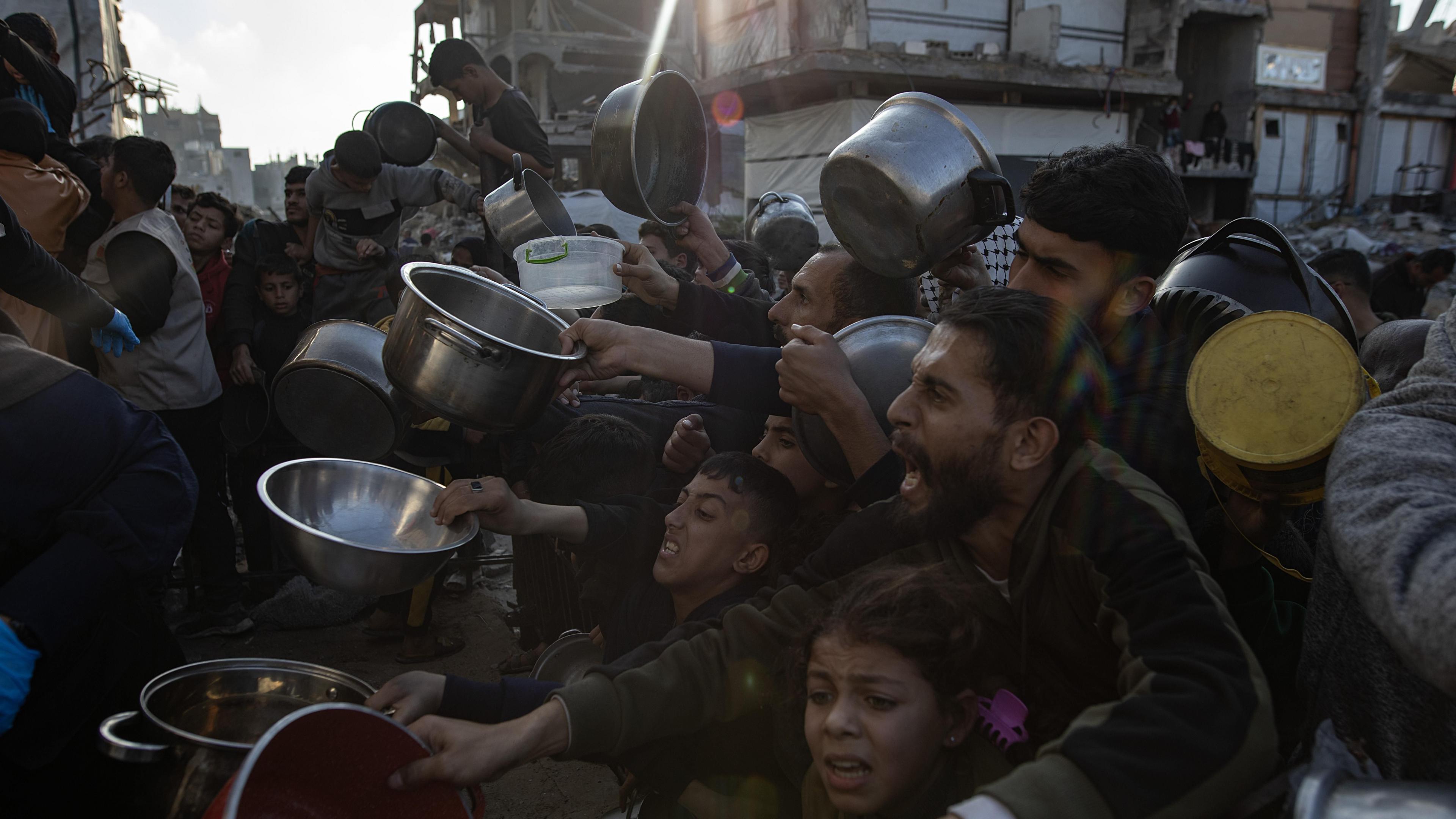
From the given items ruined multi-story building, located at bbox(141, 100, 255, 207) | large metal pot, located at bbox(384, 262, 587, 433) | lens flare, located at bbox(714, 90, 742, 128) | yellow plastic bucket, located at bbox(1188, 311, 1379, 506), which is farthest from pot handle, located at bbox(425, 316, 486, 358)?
ruined multi-story building, located at bbox(141, 100, 255, 207)

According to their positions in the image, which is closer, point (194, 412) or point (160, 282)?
point (160, 282)

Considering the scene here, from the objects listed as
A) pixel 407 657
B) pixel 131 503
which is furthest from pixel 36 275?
pixel 407 657

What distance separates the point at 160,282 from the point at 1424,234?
77.5 feet

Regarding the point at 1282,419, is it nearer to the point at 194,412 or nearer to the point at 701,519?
the point at 701,519

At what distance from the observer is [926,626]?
5.03 ft

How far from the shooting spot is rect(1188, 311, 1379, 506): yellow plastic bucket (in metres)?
1.63

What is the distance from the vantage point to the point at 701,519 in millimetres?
2369

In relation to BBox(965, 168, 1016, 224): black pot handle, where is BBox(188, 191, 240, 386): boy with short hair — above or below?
below

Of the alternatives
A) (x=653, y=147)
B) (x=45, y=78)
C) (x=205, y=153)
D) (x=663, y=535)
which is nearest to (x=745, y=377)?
Answer: (x=663, y=535)

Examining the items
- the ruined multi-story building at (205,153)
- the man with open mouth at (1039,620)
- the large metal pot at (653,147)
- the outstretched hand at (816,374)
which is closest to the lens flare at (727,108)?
the large metal pot at (653,147)

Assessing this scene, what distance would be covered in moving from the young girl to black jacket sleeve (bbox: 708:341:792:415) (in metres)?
0.83

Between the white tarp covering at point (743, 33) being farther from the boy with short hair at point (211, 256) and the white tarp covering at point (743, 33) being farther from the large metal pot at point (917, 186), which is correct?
the large metal pot at point (917, 186)

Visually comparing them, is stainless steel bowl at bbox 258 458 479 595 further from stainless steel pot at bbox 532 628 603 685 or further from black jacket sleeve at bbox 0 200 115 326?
black jacket sleeve at bbox 0 200 115 326

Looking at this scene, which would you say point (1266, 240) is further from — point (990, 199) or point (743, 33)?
point (743, 33)
